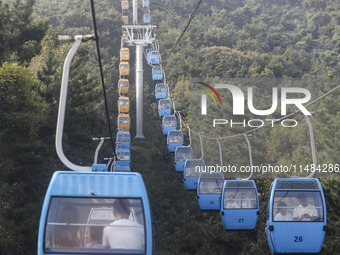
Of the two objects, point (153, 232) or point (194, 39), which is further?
point (194, 39)

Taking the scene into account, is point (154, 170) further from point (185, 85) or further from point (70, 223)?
point (70, 223)

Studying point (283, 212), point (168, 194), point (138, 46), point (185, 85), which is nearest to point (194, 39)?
point (185, 85)

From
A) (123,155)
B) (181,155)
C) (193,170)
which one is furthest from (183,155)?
(123,155)

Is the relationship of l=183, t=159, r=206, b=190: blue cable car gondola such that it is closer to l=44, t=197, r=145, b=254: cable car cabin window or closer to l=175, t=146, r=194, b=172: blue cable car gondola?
l=175, t=146, r=194, b=172: blue cable car gondola

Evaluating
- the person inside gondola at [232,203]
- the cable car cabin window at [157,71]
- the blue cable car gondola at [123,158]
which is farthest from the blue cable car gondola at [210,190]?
the cable car cabin window at [157,71]

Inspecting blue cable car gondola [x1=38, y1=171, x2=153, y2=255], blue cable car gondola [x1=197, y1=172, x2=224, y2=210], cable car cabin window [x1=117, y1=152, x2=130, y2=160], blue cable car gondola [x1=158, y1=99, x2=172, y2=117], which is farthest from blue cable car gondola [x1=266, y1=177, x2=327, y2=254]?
blue cable car gondola [x1=158, y1=99, x2=172, y2=117]

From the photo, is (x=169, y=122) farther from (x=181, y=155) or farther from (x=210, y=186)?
(x=210, y=186)

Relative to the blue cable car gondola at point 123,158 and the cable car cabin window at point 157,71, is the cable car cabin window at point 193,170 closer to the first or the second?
the blue cable car gondola at point 123,158
